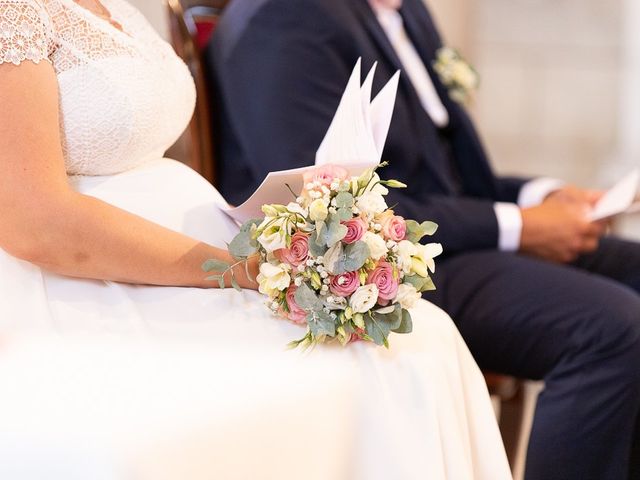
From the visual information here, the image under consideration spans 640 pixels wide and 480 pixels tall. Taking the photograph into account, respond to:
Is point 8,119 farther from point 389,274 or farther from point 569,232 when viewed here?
point 569,232

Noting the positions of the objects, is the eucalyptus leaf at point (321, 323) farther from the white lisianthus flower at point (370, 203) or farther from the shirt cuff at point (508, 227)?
the shirt cuff at point (508, 227)

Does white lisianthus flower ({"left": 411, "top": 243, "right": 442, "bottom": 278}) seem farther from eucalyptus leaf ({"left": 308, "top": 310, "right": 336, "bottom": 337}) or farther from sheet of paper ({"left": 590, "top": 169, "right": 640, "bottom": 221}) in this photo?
sheet of paper ({"left": 590, "top": 169, "right": 640, "bottom": 221})

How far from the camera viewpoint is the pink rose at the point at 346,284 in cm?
117

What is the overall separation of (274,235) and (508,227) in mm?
919

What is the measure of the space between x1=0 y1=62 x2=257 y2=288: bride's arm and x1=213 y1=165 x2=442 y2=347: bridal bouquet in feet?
0.46

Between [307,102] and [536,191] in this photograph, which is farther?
[536,191]

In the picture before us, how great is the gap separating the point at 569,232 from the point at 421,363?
0.90m

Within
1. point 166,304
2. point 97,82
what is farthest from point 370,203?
point 97,82

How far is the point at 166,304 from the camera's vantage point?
4.28 ft

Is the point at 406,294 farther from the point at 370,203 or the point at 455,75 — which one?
the point at 455,75

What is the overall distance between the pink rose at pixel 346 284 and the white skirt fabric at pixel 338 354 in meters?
0.09

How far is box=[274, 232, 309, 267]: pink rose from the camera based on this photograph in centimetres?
117

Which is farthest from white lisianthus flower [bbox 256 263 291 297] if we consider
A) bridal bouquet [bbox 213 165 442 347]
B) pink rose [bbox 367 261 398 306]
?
pink rose [bbox 367 261 398 306]

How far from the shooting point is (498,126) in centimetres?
474
